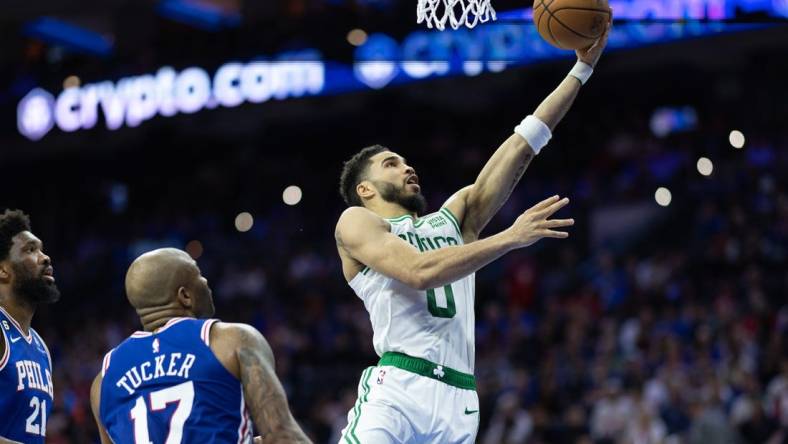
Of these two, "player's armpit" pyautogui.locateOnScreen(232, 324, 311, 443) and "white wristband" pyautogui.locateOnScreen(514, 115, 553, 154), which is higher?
"white wristband" pyautogui.locateOnScreen(514, 115, 553, 154)

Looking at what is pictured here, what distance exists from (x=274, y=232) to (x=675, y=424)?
12.0 meters

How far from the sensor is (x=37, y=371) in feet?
19.7

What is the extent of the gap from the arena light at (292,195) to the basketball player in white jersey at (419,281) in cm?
1759

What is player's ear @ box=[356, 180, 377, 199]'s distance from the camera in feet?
19.7

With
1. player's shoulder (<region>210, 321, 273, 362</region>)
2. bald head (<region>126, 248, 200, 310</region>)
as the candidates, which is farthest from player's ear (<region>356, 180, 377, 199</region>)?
player's shoulder (<region>210, 321, 273, 362</region>)

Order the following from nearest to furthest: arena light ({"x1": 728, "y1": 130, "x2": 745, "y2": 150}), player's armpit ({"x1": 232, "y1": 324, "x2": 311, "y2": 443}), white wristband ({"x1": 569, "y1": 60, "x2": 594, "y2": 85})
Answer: player's armpit ({"x1": 232, "y1": 324, "x2": 311, "y2": 443}) → white wristband ({"x1": 569, "y1": 60, "x2": 594, "y2": 85}) → arena light ({"x1": 728, "y1": 130, "x2": 745, "y2": 150})

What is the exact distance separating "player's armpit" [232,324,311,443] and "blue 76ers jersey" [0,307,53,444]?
6.35ft

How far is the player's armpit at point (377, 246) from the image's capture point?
5.23 meters

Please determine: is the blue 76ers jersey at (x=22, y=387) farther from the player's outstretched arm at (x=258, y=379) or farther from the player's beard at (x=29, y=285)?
the player's outstretched arm at (x=258, y=379)

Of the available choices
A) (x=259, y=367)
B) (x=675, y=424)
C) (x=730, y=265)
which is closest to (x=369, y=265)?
(x=259, y=367)

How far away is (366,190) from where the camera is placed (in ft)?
19.7

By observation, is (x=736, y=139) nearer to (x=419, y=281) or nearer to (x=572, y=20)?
(x=572, y=20)

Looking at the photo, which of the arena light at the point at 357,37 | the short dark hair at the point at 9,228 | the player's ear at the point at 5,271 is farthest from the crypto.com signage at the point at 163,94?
the player's ear at the point at 5,271

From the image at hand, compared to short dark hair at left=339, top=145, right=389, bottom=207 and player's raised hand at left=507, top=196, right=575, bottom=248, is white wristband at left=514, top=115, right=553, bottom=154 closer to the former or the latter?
short dark hair at left=339, top=145, right=389, bottom=207
